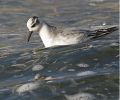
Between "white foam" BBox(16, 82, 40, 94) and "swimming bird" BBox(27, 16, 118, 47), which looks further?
"swimming bird" BBox(27, 16, 118, 47)

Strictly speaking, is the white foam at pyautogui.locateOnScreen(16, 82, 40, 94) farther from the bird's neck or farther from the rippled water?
the bird's neck

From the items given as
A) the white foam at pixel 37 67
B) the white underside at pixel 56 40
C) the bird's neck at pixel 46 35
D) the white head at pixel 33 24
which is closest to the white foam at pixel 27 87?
the white foam at pixel 37 67

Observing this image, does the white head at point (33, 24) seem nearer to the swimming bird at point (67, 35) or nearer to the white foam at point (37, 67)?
the swimming bird at point (67, 35)

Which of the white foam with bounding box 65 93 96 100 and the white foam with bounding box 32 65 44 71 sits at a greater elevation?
the white foam with bounding box 32 65 44 71

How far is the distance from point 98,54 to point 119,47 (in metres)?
0.58

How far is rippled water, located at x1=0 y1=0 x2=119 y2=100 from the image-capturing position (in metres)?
9.06

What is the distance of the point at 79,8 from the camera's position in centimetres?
1781

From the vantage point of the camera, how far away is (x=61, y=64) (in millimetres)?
10711

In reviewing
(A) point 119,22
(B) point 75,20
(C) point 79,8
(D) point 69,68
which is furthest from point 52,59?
(C) point 79,8

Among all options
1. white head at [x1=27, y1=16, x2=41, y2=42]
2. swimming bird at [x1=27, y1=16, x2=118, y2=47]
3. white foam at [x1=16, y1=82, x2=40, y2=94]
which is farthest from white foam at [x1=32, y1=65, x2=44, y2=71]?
white head at [x1=27, y1=16, x2=41, y2=42]

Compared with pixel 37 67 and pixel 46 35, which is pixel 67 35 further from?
pixel 37 67

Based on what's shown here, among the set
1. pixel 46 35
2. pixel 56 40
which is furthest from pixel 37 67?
pixel 46 35

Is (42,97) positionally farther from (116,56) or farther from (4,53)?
(4,53)

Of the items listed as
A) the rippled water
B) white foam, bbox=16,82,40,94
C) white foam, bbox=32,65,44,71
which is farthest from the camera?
white foam, bbox=32,65,44,71
